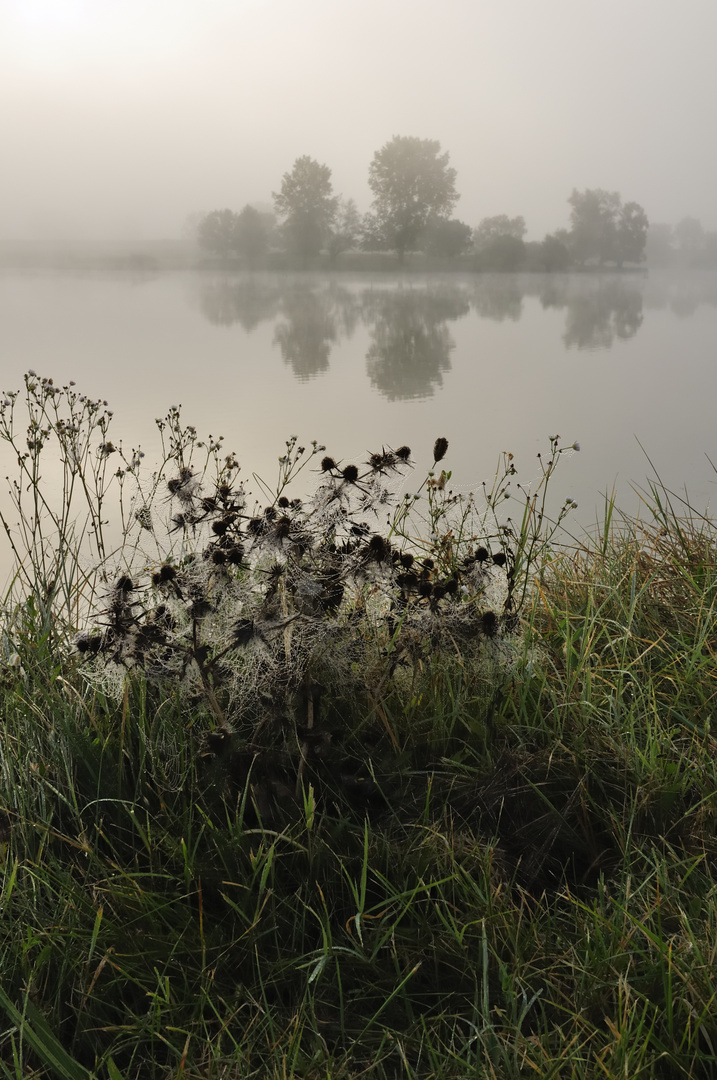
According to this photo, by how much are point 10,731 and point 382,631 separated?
1136mm

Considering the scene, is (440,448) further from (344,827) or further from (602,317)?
(602,317)

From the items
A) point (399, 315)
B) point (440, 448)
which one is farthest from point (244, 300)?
point (440, 448)

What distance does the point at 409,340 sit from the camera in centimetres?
1298

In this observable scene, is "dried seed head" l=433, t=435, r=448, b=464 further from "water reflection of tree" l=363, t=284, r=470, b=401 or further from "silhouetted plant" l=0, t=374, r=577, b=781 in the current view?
"water reflection of tree" l=363, t=284, r=470, b=401

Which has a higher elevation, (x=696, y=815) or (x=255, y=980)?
(x=696, y=815)

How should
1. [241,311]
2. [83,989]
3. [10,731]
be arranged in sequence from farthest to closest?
[241,311], [10,731], [83,989]

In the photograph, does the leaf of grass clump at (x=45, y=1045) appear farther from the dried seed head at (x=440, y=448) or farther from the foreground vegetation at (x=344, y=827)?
the dried seed head at (x=440, y=448)

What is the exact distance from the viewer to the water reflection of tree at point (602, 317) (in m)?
13.0

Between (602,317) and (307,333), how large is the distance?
23.2 feet

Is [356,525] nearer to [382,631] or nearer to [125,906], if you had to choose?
[382,631]

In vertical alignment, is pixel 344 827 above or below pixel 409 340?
below

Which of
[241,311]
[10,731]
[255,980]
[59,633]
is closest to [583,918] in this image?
[255,980]

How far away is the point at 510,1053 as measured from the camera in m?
1.54

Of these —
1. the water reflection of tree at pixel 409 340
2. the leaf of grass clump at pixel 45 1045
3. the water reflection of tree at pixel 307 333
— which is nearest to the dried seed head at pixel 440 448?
the leaf of grass clump at pixel 45 1045
